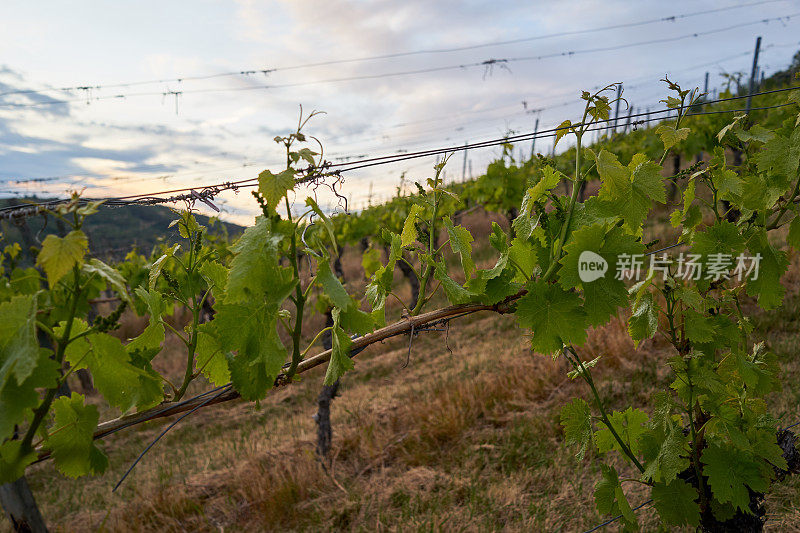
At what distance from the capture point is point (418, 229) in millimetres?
1619

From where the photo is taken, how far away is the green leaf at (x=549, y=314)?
4.14 ft

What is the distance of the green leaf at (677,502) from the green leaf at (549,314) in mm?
1018

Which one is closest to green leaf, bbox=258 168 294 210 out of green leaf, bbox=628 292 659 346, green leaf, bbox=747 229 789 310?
green leaf, bbox=628 292 659 346

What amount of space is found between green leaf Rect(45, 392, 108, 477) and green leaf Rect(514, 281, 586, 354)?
114 centimetres

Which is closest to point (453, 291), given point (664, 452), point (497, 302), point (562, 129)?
point (497, 302)

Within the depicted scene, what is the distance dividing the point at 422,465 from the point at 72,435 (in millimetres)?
3292

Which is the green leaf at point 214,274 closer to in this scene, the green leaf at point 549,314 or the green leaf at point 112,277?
the green leaf at point 112,277

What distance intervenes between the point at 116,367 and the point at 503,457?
10.6 ft

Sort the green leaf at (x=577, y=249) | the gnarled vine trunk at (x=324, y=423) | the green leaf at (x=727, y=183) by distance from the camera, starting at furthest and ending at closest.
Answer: the gnarled vine trunk at (x=324, y=423)
the green leaf at (x=727, y=183)
the green leaf at (x=577, y=249)

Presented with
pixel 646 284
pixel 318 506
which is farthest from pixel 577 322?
pixel 318 506

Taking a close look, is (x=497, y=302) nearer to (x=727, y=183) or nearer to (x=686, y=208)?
(x=686, y=208)

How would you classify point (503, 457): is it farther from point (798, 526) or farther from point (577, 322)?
point (577, 322)

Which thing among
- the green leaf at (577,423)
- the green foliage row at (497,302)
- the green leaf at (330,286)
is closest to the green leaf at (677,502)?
the green foliage row at (497,302)

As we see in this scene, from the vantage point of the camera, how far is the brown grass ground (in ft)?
10.2
